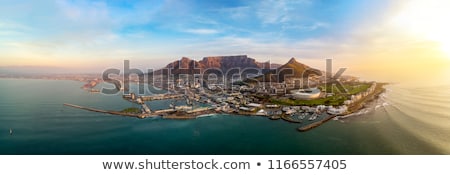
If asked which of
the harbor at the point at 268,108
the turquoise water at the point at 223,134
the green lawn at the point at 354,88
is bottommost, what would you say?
the turquoise water at the point at 223,134

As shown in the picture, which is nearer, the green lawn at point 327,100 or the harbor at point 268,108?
the harbor at point 268,108

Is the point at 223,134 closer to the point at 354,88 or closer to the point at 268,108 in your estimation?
the point at 268,108

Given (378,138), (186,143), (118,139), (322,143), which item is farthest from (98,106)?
(378,138)

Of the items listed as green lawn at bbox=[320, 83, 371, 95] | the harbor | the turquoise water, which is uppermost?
green lawn at bbox=[320, 83, 371, 95]

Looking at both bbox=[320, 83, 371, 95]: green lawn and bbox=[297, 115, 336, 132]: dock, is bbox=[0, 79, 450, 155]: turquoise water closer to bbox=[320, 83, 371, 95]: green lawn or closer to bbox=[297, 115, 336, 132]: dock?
bbox=[297, 115, 336, 132]: dock

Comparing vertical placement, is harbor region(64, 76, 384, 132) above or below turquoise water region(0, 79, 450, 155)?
above

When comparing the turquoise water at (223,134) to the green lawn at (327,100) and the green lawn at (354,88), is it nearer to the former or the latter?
the green lawn at (327,100)

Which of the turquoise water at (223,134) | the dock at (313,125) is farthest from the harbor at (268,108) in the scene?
the turquoise water at (223,134)

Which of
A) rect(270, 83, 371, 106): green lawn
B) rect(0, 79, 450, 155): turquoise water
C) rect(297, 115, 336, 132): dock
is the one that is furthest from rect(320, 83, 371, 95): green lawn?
Result: rect(297, 115, 336, 132): dock

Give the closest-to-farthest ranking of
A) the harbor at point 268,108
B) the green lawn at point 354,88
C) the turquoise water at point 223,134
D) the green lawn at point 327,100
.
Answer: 1. the turquoise water at point 223,134
2. the harbor at point 268,108
3. the green lawn at point 327,100
4. the green lawn at point 354,88
